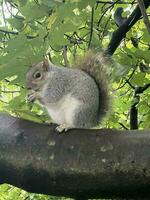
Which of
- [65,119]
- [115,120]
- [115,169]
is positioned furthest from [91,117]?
Answer: [115,169]

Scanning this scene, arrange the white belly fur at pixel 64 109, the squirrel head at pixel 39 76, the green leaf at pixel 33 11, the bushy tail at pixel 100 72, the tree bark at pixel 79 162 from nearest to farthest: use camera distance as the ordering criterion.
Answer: the tree bark at pixel 79 162 → the green leaf at pixel 33 11 → the white belly fur at pixel 64 109 → the bushy tail at pixel 100 72 → the squirrel head at pixel 39 76

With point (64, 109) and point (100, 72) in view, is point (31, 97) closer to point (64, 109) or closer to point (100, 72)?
point (64, 109)

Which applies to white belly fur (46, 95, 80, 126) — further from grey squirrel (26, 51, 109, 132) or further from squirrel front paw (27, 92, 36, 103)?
squirrel front paw (27, 92, 36, 103)

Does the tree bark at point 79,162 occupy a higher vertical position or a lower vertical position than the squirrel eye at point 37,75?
higher

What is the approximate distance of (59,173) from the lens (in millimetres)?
1251

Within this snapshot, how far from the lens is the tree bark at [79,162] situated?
1.20m

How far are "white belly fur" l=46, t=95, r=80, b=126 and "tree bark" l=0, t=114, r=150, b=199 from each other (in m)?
0.49

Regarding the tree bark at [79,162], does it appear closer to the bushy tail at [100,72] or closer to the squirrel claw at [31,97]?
the squirrel claw at [31,97]

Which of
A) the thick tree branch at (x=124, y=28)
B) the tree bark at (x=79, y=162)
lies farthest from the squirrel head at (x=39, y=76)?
the tree bark at (x=79, y=162)

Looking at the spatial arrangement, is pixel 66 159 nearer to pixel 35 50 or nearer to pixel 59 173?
pixel 59 173

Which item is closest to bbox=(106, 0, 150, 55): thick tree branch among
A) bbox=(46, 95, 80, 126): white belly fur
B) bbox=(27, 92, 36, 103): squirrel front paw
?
bbox=(46, 95, 80, 126): white belly fur

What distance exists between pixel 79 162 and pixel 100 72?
820 mm

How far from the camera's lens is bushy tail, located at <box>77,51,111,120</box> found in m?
1.98

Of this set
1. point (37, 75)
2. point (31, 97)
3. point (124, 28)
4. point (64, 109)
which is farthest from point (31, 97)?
point (124, 28)
